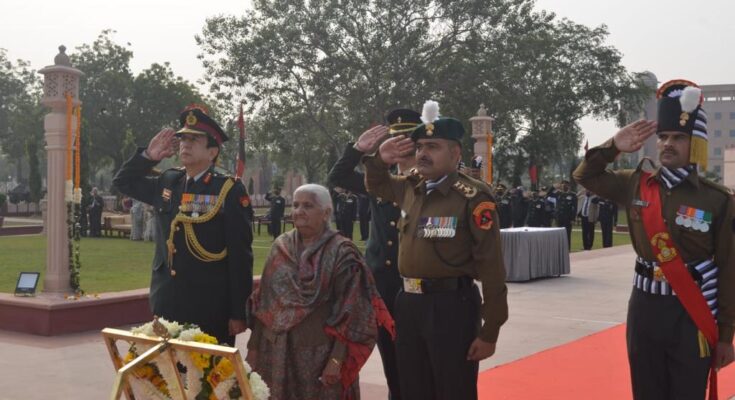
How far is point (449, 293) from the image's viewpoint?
3645 mm

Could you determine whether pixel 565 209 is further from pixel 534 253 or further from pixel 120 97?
pixel 120 97

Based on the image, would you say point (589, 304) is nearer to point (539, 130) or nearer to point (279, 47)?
point (279, 47)

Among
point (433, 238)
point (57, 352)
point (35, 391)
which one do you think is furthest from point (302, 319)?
point (57, 352)

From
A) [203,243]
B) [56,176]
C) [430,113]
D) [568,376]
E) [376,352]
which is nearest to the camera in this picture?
[430,113]

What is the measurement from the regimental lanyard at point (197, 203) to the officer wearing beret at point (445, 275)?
1124mm

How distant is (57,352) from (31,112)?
171ft

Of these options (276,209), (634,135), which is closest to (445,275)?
(634,135)

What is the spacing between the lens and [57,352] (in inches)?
270

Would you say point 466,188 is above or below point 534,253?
above

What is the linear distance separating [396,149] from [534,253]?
9.29 m

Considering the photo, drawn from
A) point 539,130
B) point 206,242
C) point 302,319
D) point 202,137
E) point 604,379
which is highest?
point 539,130

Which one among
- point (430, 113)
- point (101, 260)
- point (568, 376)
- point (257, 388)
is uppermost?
point (430, 113)

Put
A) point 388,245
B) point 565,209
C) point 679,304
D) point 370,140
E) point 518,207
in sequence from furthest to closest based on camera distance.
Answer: point 518,207 < point 565,209 < point 388,245 < point 370,140 < point 679,304

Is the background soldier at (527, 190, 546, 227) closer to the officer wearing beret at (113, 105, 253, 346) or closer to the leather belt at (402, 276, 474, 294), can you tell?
the officer wearing beret at (113, 105, 253, 346)
